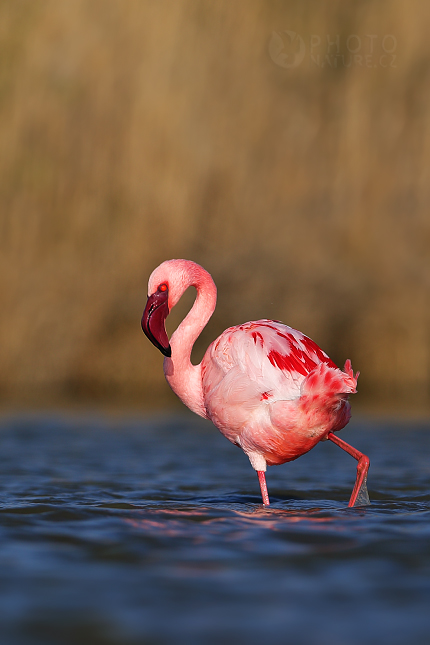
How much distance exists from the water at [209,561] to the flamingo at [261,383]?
45cm

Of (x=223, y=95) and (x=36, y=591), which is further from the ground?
(x=223, y=95)

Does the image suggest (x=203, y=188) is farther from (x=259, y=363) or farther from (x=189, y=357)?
(x=259, y=363)

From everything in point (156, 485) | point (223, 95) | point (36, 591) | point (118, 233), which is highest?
point (223, 95)

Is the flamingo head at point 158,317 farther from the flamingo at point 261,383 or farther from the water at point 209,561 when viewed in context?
the water at point 209,561

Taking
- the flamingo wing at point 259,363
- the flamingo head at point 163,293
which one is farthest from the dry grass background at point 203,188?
the flamingo wing at point 259,363

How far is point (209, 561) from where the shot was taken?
3.65m

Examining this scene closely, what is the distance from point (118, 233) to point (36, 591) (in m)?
17.2

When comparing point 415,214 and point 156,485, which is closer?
point 156,485

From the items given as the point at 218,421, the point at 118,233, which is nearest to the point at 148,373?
the point at 118,233

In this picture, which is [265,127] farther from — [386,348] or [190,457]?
[190,457]

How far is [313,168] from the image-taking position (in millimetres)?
20562

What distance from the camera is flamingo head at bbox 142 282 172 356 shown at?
574 centimetres

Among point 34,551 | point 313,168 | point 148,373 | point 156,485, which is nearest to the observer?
point 34,551

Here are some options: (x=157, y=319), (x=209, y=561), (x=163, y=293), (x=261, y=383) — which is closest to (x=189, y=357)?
(x=157, y=319)
